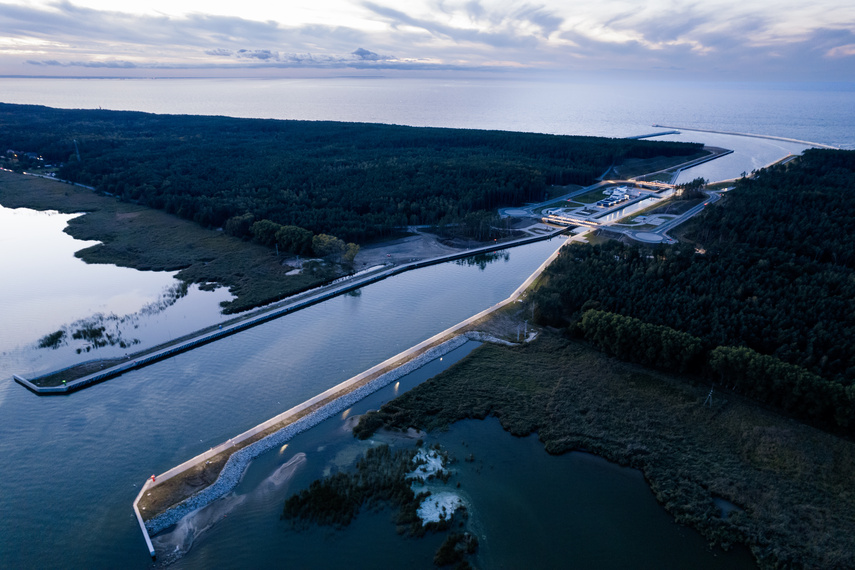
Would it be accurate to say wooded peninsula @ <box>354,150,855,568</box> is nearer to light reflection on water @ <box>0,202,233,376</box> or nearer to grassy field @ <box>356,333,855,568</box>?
grassy field @ <box>356,333,855,568</box>

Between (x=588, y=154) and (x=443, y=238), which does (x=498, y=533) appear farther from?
(x=588, y=154)

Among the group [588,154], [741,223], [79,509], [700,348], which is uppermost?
[588,154]

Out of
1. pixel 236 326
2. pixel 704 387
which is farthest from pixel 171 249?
pixel 704 387

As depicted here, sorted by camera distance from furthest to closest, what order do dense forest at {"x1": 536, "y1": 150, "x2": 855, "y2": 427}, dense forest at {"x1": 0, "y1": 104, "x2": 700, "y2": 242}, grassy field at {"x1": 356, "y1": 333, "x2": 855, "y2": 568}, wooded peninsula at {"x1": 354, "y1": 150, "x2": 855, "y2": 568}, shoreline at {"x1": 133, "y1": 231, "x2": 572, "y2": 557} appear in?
dense forest at {"x1": 0, "y1": 104, "x2": 700, "y2": 242}
dense forest at {"x1": 536, "y1": 150, "x2": 855, "y2": 427}
wooded peninsula at {"x1": 354, "y1": 150, "x2": 855, "y2": 568}
shoreline at {"x1": 133, "y1": 231, "x2": 572, "y2": 557}
grassy field at {"x1": 356, "y1": 333, "x2": 855, "y2": 568}

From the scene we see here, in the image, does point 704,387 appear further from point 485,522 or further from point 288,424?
point 288,424

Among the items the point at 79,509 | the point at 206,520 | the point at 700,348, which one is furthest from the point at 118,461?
the point at 700,348

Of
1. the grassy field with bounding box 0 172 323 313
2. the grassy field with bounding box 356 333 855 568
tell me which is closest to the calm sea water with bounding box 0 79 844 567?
the grassy field with bounding box 356 333 855 568
